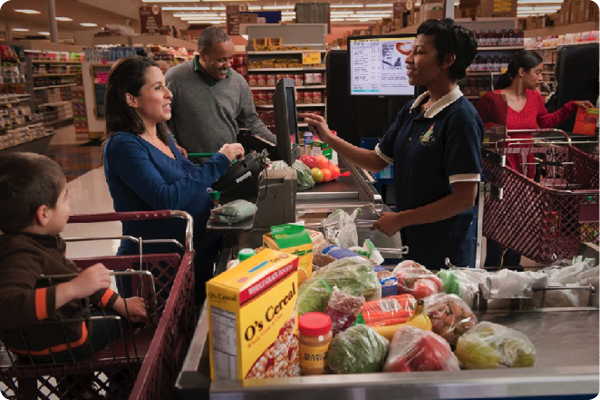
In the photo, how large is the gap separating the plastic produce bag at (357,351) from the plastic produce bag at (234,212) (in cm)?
94

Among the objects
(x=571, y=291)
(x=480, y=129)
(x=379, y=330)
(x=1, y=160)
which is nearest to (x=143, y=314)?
(x=1, y=160)

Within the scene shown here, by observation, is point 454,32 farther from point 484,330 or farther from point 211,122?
point 211,122

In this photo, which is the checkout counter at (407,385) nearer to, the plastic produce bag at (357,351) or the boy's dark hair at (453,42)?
the plastic produce bag at (357,351)

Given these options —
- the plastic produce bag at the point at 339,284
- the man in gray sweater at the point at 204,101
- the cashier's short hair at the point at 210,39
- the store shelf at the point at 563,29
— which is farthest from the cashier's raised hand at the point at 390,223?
the store shelf at the point at 563,29

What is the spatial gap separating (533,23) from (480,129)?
42.9 ft

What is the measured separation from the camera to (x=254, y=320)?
0.93 meters

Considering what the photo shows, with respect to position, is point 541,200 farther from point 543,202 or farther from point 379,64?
point 379,64

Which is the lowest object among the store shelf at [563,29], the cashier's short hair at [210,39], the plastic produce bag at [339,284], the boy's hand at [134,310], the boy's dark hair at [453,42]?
the boy's hand at [134,310]

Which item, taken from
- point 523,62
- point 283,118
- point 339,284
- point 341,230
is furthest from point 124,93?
point 523,62

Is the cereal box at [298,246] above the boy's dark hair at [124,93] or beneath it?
beneath

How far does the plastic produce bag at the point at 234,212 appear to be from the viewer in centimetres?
197

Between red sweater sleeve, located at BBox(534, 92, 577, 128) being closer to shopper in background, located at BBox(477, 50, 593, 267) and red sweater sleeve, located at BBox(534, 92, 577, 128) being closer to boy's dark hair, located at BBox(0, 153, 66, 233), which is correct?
shopper in background, located at BBox(477, 50, 593, 267)

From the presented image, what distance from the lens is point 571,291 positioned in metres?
1.47

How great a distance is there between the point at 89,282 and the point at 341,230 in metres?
1.02
